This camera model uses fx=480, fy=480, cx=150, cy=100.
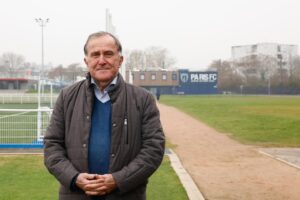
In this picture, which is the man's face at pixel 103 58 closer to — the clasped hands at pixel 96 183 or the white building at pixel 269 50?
the clasped hands at pixel 96 183

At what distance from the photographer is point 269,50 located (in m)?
120

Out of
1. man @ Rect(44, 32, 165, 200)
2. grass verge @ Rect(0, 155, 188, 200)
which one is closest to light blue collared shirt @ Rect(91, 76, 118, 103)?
man @ Rect(44, 32, 165, 200)

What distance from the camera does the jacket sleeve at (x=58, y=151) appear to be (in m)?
3.00

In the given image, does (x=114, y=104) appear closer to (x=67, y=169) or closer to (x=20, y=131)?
(x=67, y=169)

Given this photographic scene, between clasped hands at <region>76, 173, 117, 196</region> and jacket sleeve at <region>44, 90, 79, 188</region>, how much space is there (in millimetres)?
73

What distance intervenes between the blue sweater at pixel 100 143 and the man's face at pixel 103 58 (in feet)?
0.77

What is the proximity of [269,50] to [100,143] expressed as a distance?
121997 mm

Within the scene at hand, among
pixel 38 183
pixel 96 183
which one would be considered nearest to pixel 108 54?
pixel 96 183

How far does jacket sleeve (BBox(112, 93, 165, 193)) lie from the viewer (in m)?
2.97

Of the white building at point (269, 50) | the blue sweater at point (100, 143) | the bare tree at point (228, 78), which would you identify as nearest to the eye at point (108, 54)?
the blue sweater at point (100, 143)

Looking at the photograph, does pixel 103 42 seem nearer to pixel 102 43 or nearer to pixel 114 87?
pixel 102 43

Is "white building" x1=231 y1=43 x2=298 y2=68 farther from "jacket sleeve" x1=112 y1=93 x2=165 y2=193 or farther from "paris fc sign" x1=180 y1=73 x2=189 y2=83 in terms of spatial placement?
"jacket sleeve" x1=112 y1=93 x2=165 y2=193

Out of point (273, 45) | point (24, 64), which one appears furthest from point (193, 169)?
point (273, 45)

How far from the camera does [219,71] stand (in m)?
107
